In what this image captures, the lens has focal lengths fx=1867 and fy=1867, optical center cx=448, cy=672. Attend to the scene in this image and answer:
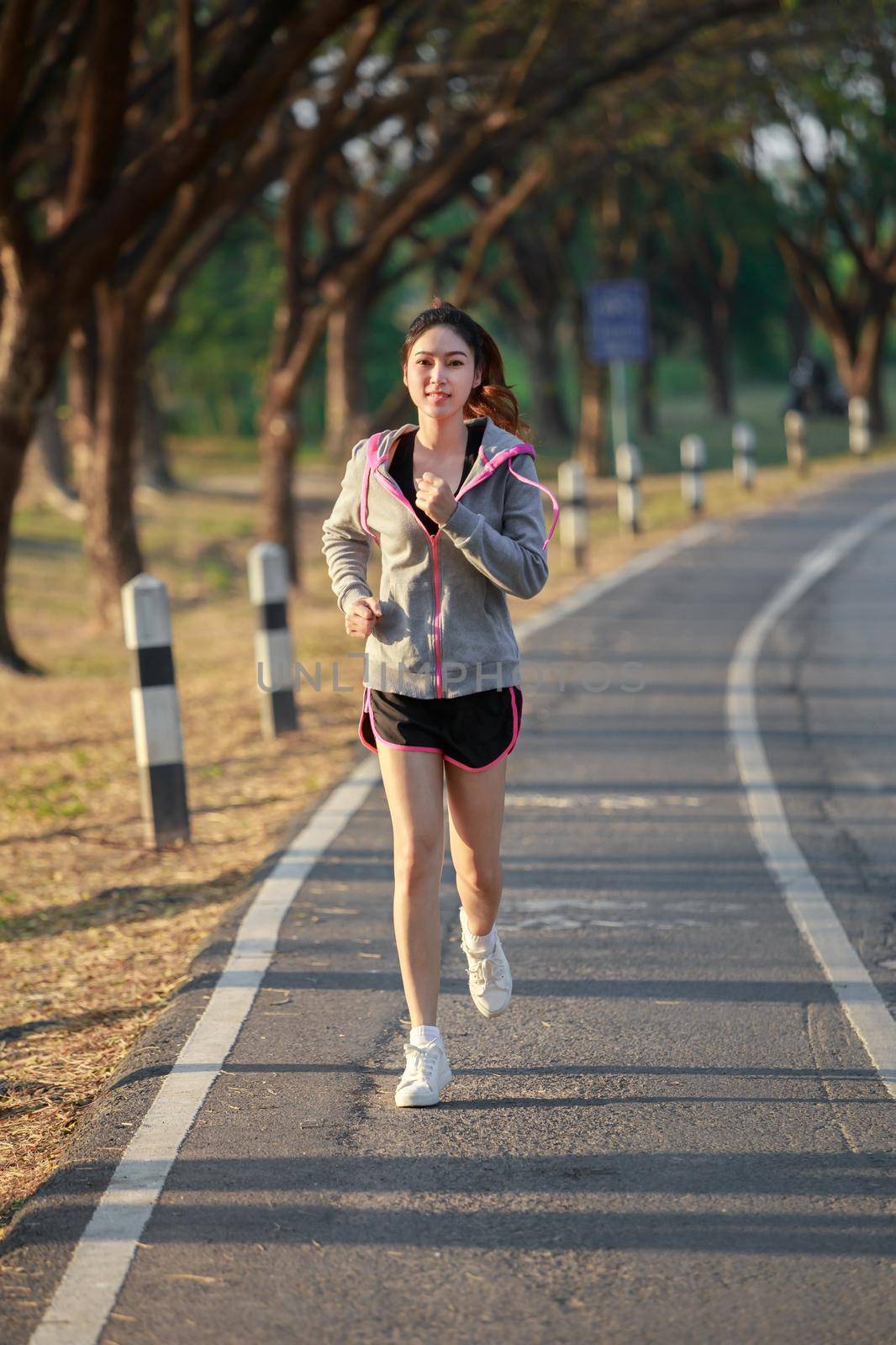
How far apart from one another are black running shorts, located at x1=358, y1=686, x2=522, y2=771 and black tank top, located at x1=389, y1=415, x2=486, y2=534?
44cm

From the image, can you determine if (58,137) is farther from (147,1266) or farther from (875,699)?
(147,1266)

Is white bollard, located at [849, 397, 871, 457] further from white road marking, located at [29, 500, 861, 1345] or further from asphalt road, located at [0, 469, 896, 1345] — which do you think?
white road marking, located at [29, 500, 861, 1345]

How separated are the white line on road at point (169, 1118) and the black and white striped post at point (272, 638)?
2.19 m

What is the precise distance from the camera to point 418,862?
478cm

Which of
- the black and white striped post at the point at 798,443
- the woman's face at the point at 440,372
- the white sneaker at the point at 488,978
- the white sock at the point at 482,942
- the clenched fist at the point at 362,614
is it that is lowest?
the white sneaker at the point at 488,978

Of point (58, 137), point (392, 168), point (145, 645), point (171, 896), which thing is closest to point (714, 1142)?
point (171, 896)

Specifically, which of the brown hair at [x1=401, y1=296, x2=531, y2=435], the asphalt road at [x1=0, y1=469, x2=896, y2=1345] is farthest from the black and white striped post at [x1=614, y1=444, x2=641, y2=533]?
the brown hair at [x1=401, y1=296, x2=531, y2=435]

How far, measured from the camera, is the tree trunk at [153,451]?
35.9m

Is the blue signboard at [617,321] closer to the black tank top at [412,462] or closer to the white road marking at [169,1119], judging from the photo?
the white road marking at [169,1119]

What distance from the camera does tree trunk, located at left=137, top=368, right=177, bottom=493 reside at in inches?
1414

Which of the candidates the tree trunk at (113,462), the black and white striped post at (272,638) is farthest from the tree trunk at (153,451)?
the black and white striped post at (272,638)

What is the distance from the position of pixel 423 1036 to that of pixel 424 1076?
0.10m

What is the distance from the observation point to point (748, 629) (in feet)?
48.8

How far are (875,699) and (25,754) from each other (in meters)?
5.22
